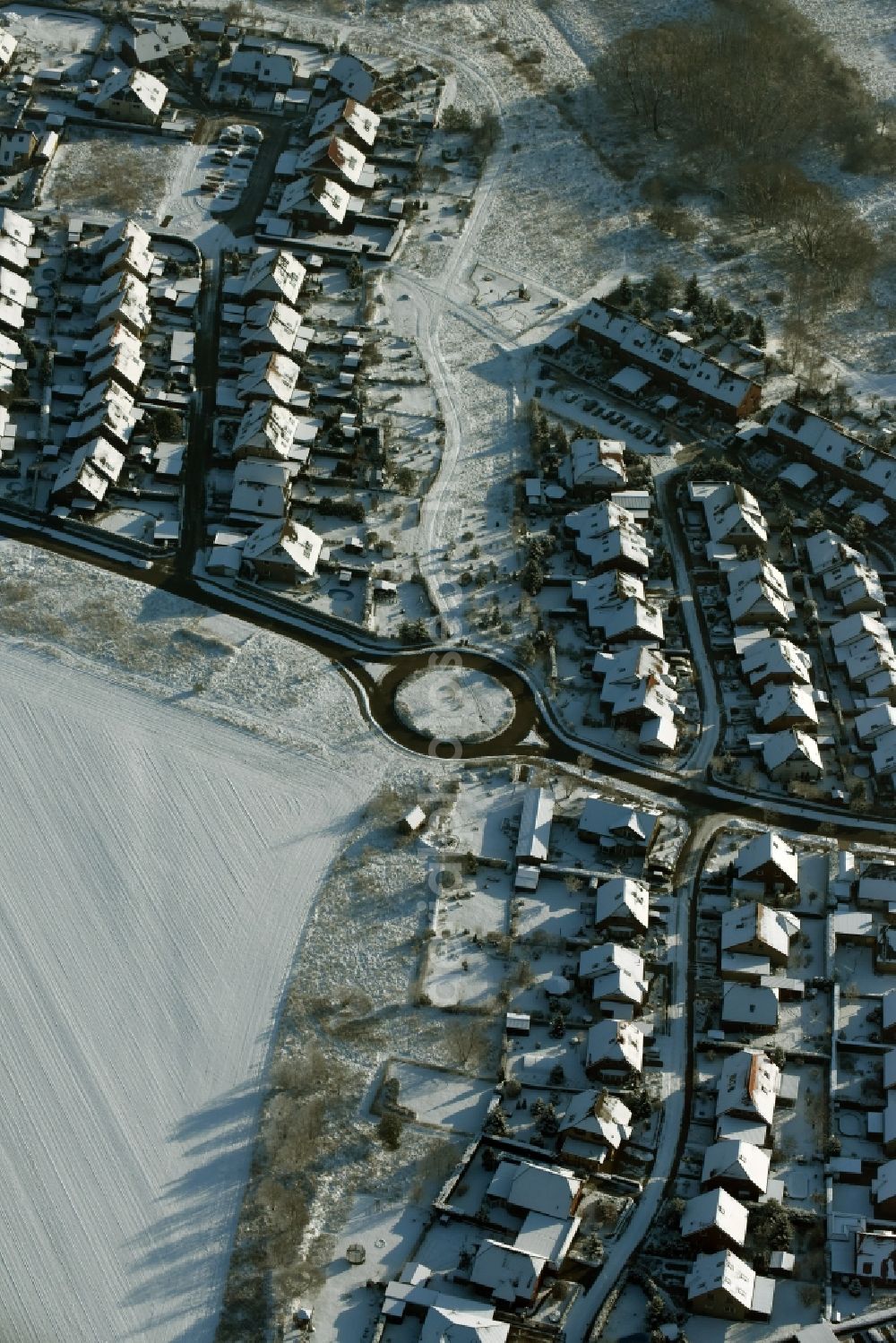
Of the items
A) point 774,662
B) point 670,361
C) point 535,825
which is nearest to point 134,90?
point 670,361

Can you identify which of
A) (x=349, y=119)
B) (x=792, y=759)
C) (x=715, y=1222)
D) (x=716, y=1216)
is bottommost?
Result: (x=715, y=1222)

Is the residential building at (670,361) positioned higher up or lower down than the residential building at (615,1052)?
higher up

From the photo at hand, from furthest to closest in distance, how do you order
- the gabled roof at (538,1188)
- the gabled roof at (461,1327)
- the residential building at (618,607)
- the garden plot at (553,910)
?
1. the residential building at (618,607)
2. the garden plot at (553,910)
3. the gabled roof at (538,1188)
4. the gabled roof at (461,1327)

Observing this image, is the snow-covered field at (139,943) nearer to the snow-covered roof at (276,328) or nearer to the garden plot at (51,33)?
the snow-covered roof at (276,328)

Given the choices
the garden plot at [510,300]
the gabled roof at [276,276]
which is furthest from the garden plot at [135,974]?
the garden plot at [510,300]

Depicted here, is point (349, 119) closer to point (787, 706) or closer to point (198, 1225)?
point (787, 706)

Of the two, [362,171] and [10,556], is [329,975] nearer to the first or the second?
[10,556]
